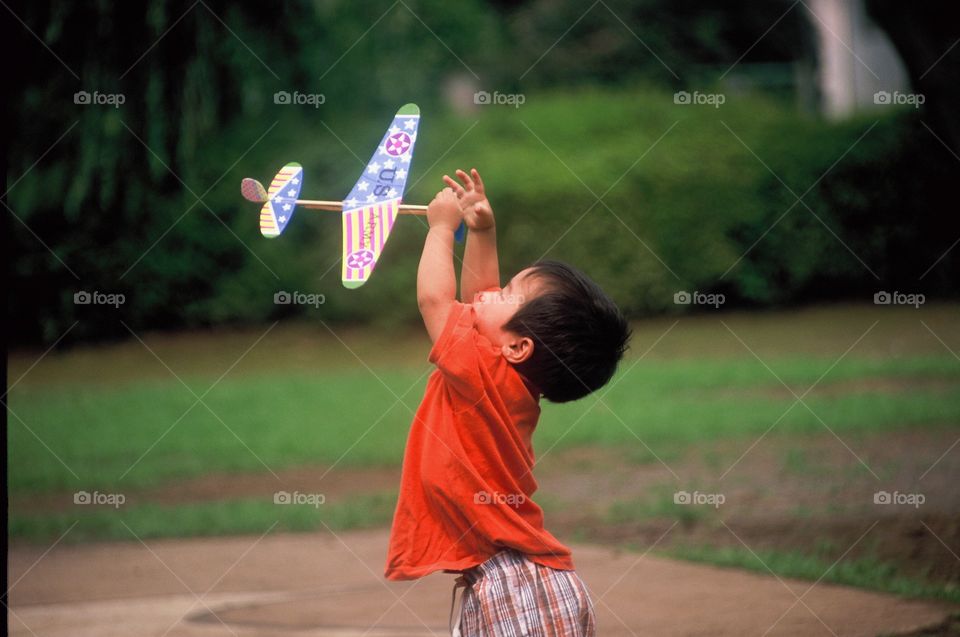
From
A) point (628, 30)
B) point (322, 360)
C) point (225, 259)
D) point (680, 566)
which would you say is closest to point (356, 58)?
point (225, 259)

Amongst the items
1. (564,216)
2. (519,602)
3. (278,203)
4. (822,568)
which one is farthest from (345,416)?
(519,602)

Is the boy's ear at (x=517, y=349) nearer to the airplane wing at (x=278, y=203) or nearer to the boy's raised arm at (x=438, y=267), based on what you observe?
the boy's raised arm at (x=438, y=267)

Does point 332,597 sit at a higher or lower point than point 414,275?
lower

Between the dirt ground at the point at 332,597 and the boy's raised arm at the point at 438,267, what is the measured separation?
1849mm

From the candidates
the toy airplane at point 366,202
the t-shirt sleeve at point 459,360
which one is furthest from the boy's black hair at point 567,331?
the toy airplane at point 366,202

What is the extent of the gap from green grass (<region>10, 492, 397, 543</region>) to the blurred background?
0.03 meters

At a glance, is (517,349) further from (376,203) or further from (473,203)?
(376,203)

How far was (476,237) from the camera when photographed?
304 cm

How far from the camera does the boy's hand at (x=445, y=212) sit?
2.97 m

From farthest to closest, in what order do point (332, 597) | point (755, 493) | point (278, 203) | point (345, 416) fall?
point (345, 416)
point (755, 493)
point (332, 597)
point (278, 203)

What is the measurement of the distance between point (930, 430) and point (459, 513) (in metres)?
5.45

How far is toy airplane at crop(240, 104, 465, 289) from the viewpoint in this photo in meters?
2.90

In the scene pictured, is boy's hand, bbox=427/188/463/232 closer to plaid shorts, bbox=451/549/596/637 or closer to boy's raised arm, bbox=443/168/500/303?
boy's raised arm, bbox=443/168/500/303

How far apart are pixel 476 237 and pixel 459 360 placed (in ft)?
1.35
